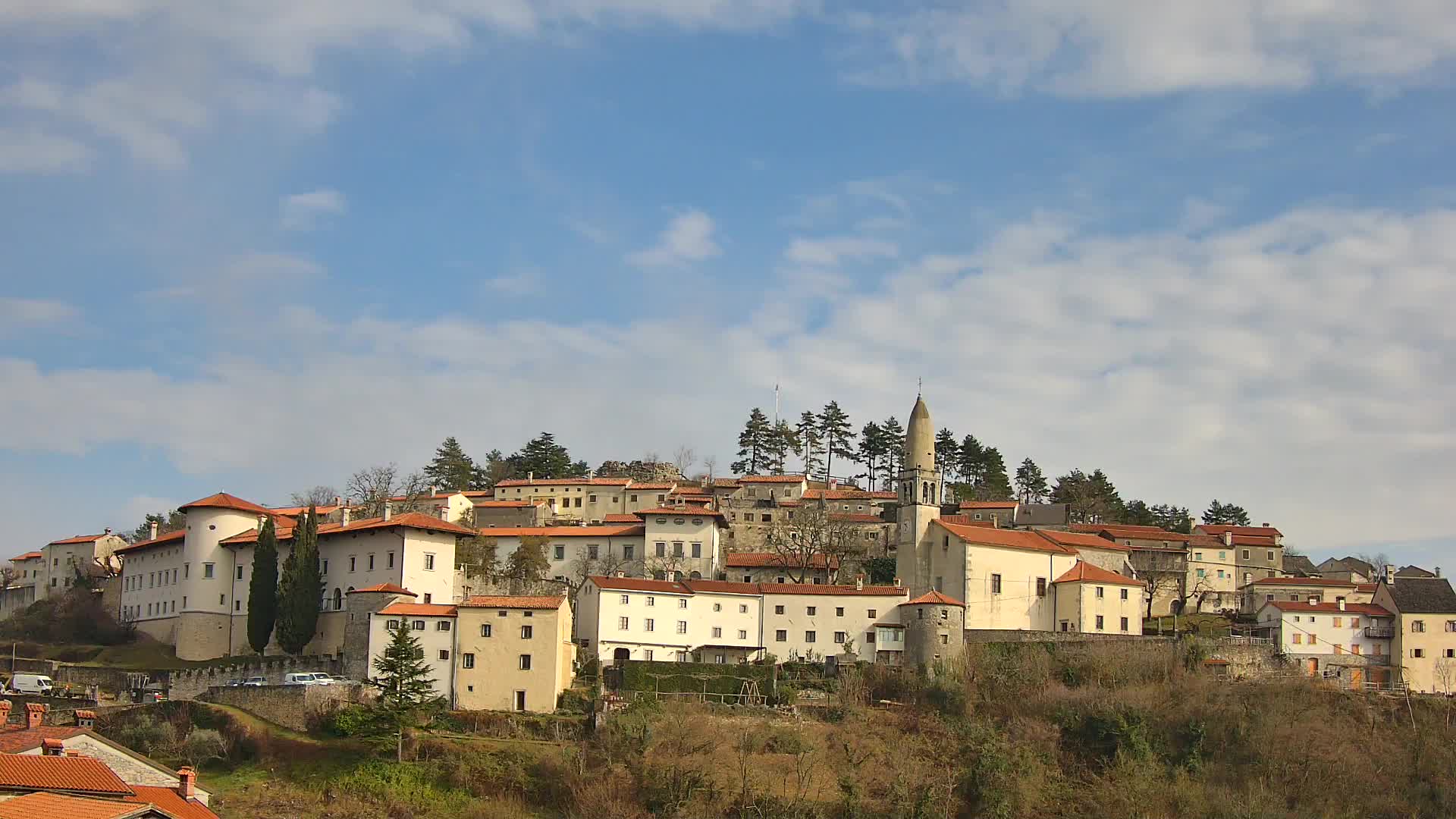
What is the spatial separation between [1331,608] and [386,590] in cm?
4315

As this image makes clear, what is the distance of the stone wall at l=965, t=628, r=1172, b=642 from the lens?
221ft

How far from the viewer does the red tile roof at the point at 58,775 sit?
3522cm

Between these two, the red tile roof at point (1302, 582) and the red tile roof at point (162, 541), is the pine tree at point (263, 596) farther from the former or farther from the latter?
the red tile roof at point (1302, 582)

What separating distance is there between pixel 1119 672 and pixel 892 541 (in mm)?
21767

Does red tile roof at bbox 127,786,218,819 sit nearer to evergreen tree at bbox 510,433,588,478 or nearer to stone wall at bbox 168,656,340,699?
stone wall at bbox 168,656,340,699

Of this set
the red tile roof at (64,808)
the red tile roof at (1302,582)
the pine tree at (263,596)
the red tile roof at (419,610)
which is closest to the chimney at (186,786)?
the red tile roof at (64,808)

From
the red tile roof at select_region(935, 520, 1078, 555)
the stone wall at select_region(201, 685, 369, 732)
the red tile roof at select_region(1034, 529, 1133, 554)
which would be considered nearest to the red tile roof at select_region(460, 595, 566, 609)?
the stone wall at select_region(201, 685, 369, 732)

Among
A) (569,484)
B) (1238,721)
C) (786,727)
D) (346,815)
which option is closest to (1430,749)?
(1238,721)

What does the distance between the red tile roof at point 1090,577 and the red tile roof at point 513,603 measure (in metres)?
25.4

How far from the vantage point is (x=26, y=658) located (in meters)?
69.9

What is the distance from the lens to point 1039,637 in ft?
223

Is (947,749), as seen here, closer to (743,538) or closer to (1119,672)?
(1119,672)

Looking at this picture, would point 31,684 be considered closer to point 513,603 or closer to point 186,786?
point 513,603

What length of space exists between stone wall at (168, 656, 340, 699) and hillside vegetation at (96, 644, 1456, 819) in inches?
201
